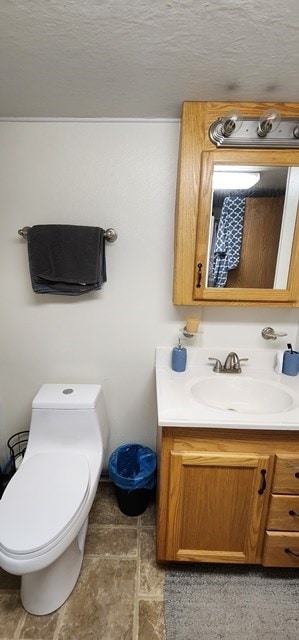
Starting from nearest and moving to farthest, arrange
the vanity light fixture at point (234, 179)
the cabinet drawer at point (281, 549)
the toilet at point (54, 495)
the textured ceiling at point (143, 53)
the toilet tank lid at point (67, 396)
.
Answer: the textured ceiling at point (143, 53) → the toilet at point (54, 495) → the cabinet drawer at point (281, 549) → the vanity light fixture at point (234, 179) → the toilet tank lid at point (67, 396)

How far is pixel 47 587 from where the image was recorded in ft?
3.73

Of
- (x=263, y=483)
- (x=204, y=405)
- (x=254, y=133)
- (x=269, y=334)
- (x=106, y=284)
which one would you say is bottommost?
(x=263, y=483)

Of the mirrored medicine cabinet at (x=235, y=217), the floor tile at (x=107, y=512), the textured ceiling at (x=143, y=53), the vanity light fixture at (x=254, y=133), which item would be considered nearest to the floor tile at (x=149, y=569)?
the floor tile at (x=107, y=512)

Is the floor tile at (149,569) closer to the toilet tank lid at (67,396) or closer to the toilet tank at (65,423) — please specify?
the toilet tank at (65,423)

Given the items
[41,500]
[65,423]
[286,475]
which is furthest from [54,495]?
[286,475]

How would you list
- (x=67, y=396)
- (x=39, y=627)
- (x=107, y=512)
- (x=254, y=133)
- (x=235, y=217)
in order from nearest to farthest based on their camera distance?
(x=39, y=627)
(x=254, y=133)
(x=235, y=217)
(x=67, y=396)
(x=107, y=512)

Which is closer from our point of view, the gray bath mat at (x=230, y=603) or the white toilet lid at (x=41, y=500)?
the white toilet lid at (x=41, y=500)

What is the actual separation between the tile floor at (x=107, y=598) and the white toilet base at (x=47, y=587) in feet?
0.11

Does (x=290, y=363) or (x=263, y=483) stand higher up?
(x=290, y=363)

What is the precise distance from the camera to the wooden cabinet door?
1136 millimetres

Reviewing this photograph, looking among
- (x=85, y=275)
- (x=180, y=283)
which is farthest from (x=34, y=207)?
(x=180, y=283)

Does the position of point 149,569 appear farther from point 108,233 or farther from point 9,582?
point 108,233

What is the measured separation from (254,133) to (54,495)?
1693 mm

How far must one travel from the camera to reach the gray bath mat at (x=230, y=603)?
1.10m
